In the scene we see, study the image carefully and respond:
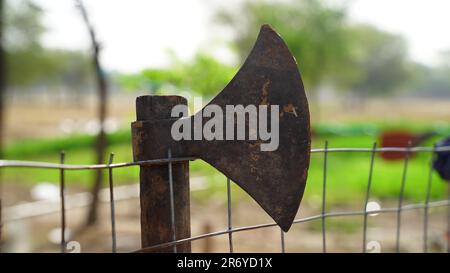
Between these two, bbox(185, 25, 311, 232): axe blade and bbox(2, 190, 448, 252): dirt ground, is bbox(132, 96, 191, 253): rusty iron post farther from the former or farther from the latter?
bbox(2, 190, 448, 252): dirt ground

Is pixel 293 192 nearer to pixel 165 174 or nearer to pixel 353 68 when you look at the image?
pixel 165 174

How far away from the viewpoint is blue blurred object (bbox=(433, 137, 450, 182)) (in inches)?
103

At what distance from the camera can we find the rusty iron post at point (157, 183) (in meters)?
1.57

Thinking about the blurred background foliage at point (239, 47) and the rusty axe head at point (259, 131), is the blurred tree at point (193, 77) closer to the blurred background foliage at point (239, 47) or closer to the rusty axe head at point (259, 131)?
the blurred background foliage at point (239, 47)

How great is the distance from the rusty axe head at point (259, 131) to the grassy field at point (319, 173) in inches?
174

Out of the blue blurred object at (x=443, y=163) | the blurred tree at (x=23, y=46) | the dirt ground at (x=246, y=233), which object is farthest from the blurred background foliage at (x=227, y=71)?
the blue blurred object at (x=443, y=163)

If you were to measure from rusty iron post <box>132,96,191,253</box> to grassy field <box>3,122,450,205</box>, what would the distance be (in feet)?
14.9

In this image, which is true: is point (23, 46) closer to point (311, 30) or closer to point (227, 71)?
point (311, 30)

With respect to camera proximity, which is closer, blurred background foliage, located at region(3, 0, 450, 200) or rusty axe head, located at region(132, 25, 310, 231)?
rusty axe head, located at region(132, 25, 310, 231)

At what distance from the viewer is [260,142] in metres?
1.58

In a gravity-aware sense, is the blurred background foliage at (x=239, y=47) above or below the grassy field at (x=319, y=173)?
above

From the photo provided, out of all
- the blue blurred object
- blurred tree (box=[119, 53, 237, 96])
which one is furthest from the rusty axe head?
blurred tree (box=[119, 53, 237, 96])

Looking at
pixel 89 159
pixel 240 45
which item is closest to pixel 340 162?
pixel 89 159

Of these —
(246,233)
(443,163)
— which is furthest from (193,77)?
(443,163)
